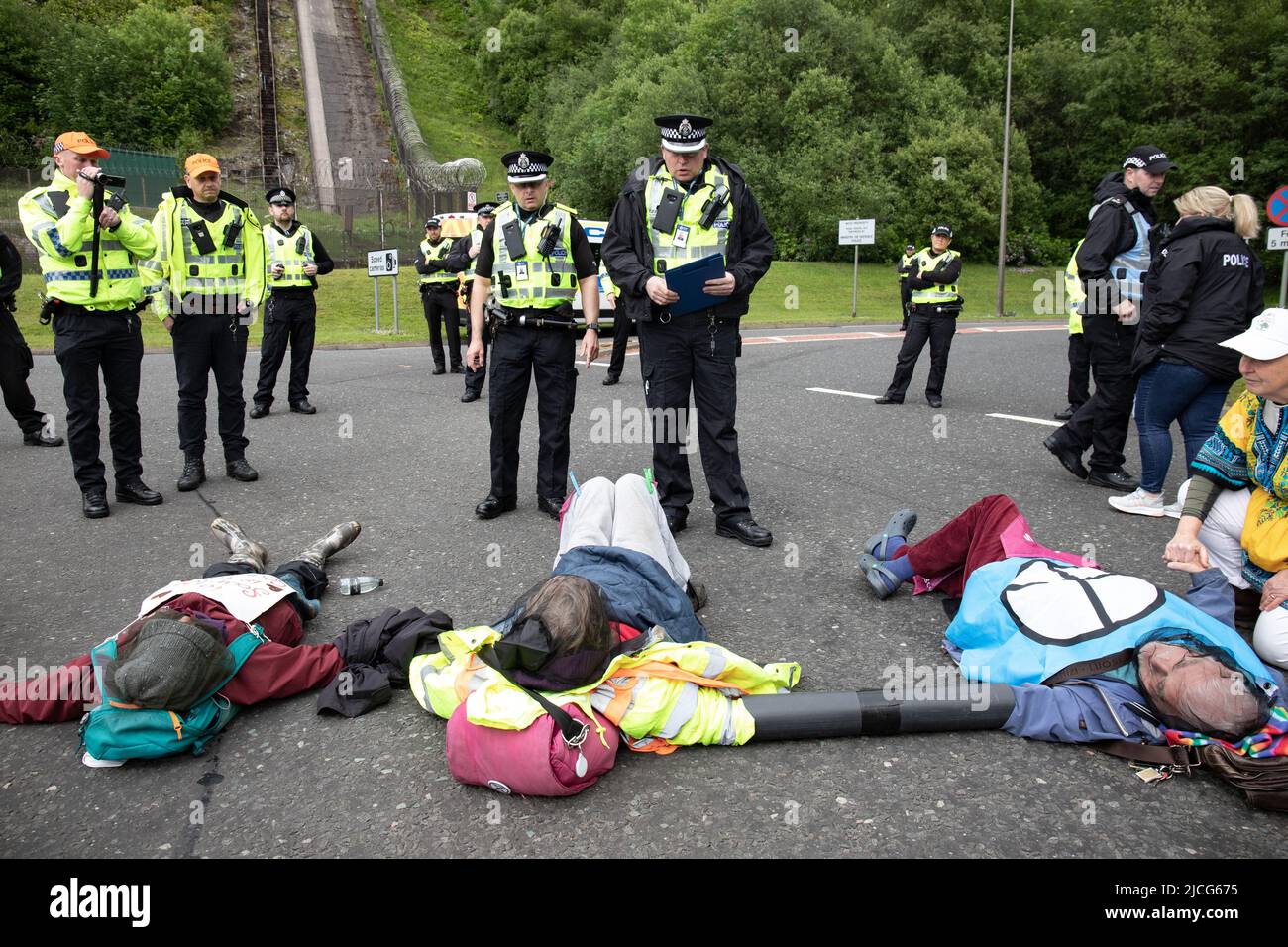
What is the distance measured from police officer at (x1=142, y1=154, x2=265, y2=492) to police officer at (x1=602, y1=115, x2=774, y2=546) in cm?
339

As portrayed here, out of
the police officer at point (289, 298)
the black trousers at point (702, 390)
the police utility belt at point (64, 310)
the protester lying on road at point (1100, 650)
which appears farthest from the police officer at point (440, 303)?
the protester lying on road at point (1100, 650)

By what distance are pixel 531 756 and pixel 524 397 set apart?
3.86m

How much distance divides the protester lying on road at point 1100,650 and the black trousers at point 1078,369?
17.0 ft

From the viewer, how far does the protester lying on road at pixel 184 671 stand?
3402 millimetres

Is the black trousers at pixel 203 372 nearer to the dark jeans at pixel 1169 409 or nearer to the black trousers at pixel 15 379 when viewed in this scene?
the black trousers at pixel 15 379

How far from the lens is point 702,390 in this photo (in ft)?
20.2

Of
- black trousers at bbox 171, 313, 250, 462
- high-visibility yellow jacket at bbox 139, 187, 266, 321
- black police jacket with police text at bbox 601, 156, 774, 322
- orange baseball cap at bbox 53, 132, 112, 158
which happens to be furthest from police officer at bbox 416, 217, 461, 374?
black police jacket with police text at bbox 601, 156, 774, 322

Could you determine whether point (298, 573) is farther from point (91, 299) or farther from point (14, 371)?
point (14, 371)

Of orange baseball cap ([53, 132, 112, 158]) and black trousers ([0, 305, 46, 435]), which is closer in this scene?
orange baseball cap ([53, 132, 112, 158])

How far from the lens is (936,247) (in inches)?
464

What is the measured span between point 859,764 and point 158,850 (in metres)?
2.37

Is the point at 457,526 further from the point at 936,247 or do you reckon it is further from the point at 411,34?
the point at 411,34

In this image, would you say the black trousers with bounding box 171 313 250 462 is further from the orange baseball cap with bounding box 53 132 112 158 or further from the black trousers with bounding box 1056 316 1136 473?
the black trousers with bounding box 1056 316 1136 473

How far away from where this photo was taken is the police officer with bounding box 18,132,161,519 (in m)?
6.56
